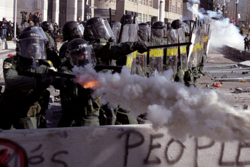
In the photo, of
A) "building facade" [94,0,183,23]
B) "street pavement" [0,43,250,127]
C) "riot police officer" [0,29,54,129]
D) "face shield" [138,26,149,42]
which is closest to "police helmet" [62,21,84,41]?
"riot police officer" [0,29,54,129]

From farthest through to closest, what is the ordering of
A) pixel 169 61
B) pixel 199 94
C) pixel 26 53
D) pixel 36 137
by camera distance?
pixel 169 61 → pixel 26 53 → pixel 36 137 → pixel 199 94

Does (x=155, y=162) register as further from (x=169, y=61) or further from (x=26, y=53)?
(x=169, y=61)

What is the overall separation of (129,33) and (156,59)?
1.36m

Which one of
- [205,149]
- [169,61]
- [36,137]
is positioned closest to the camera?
[36,137]

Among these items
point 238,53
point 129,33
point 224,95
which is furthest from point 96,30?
point 238,53

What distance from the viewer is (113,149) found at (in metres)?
3.50

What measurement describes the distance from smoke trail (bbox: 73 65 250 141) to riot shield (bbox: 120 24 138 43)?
3112 millimetres

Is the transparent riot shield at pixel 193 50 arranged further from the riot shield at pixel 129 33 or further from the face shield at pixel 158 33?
the riot shield at pixel 129 33

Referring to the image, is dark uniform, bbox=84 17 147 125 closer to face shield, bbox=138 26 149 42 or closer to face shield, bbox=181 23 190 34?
face shield, bbox=138 26 149 42

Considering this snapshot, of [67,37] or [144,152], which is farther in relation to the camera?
[67,37]

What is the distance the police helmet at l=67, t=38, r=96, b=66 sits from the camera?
4.00 m

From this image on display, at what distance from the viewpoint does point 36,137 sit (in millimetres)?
3338

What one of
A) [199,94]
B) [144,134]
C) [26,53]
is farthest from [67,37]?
[199,94]

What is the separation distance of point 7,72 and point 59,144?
1022 millimetres
